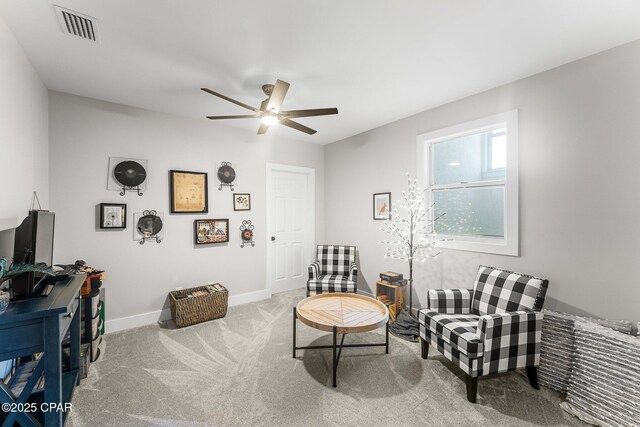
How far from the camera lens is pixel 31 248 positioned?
173 centimetres

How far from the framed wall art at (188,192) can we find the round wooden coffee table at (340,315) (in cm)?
202

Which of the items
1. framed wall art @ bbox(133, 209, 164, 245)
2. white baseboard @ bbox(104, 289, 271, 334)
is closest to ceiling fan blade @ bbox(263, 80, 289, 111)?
framed wall art @ bbox(133, 209, 164, 245)

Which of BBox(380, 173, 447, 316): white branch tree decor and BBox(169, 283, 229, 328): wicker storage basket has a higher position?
BBox(380, 173, 447, 316): white branch tree decor

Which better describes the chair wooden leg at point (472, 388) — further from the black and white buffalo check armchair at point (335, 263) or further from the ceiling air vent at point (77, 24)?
the ceiling air vent at point (77, 24)

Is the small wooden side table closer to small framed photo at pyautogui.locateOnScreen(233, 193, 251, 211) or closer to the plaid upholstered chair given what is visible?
the plaid upholstered chair

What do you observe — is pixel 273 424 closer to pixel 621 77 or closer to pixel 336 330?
pixel 336 330

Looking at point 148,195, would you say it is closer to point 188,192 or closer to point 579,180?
point 188,192

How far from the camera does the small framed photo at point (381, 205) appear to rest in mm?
3881

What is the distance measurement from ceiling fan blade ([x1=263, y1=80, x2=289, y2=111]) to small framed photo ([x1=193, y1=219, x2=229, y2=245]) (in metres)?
1.99

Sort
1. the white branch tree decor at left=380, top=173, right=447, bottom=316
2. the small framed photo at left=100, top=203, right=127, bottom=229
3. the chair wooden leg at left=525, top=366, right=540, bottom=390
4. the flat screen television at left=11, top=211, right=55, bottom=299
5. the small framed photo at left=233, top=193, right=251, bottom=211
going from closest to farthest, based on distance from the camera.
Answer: the flat screen television at left=11, top=211, right=55, bottom=299
the chair wooden leg at left=525, top=366, right=540, bottom=390
the small framed photo at left=100, top=203, right=127, bottom=229
the white branch tree decor at left=380, top=173, right=447, bottom=316
the small framed photo at left=233, top=193, right=251, bottom=211

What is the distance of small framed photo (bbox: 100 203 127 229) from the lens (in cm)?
306

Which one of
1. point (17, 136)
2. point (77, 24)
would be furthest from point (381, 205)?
point (17, 136)

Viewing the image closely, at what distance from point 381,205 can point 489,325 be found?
2.26 meters

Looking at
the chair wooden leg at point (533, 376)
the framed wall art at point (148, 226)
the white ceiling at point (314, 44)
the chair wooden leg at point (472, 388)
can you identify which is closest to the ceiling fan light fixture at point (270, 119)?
the white ceiling at point (314, 44)
